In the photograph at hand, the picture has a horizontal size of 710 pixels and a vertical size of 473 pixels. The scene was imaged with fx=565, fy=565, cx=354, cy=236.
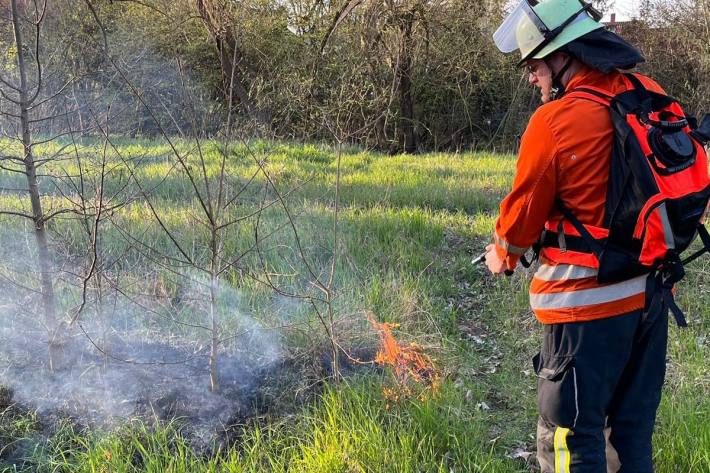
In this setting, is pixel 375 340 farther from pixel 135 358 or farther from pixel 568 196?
pixel 568 196

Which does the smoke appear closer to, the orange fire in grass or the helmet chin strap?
the orange fire in grass

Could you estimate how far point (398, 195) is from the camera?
Answer: 745 centimetres

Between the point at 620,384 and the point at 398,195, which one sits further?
the point at 398,195

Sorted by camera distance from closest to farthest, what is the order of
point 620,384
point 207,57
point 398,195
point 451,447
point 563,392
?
point 563,392, point 620,384, point 451,447, point 398,195, point 207,57

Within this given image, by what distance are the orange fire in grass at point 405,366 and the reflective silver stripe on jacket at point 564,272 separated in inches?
52.8

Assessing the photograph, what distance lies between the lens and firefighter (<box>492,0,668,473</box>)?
1923 mm

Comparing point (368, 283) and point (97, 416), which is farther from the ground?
point (368, 283)

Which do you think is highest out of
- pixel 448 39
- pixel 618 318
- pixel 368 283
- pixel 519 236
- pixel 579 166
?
pixel 448 39

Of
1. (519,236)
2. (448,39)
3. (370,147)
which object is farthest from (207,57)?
(519,236)

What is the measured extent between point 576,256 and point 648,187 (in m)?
0.34

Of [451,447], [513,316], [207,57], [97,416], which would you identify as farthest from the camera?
[207,57]

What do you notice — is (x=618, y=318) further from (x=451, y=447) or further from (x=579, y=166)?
(x=451, y=447)

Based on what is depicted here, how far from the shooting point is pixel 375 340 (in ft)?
12.7

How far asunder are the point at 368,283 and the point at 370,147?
27.7ft
